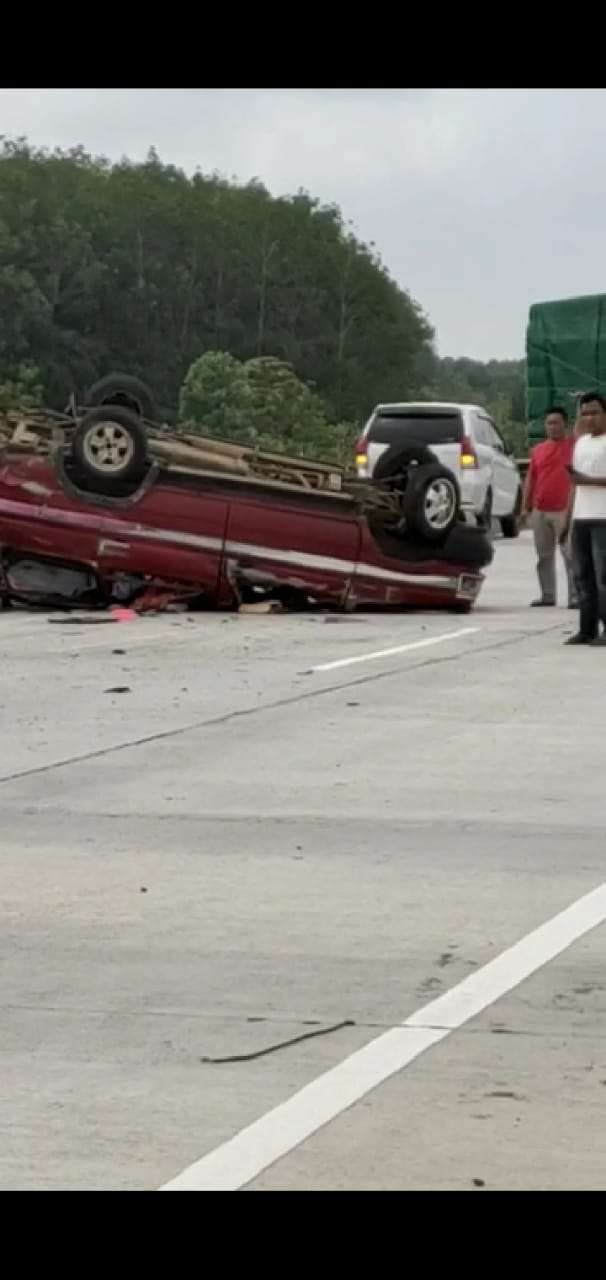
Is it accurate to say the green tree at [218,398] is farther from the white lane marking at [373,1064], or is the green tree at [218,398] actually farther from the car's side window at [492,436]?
the white lane marking at [373,1064]

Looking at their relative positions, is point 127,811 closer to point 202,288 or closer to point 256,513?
point 256,513

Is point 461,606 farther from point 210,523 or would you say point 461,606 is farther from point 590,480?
point 590,480

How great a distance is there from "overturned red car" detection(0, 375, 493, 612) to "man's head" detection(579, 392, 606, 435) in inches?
91.4

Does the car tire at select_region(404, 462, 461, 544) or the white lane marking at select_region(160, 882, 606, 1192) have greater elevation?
the car tire at select_region(404, 462, 461, 544)

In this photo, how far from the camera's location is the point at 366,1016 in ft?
23.7

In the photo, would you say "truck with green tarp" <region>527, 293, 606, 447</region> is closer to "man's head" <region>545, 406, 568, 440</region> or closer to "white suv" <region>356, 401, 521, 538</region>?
"white suv" <region>356, 401, 521, 538</region>

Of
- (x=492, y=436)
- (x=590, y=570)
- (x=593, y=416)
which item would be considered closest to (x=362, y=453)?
(x=492, y=436)

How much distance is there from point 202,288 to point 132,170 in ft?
47.5

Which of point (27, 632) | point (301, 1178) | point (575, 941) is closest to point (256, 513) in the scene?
point (27, 632)

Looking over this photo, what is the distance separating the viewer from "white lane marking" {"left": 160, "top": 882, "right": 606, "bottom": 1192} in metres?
5.71

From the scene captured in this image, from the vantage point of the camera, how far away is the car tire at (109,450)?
823 inches

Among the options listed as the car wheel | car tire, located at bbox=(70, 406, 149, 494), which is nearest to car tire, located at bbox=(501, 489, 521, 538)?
the car wheel

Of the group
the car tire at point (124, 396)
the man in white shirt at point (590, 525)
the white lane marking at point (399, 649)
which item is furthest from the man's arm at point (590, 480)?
the car tire at point (124, 396)

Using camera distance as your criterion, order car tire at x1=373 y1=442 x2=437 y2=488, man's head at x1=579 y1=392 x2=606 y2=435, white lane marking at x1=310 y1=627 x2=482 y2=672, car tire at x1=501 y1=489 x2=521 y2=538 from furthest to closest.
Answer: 1. car tire at x1=501 y1=489 x2=521 y2=538
2. car tire at x1=373 y1=442 x2=437 y2=488
3. man's head at x1=579 y1=392 x2=606 y2=435
4. white lane marking at x1=310 y1=627 x2=482 y2=672
